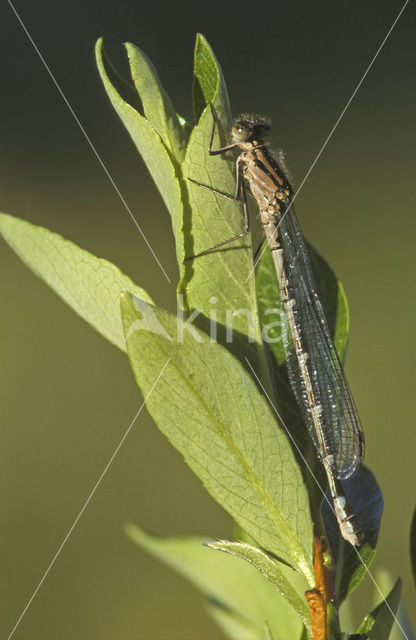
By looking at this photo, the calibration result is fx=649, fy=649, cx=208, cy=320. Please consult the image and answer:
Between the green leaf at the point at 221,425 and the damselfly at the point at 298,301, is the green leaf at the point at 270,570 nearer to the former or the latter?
the green leaf at the point at 221,425

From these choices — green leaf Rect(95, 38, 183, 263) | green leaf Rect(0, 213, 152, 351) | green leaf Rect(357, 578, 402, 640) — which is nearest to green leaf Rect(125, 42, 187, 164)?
green leaf Rect(95, 38, 183, 263)

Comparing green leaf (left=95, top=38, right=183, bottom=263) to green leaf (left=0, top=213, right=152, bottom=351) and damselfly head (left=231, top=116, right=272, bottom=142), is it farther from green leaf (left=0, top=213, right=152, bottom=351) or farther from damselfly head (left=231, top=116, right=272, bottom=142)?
damselfly head (left=231, top=116, right=272, bottom=142)

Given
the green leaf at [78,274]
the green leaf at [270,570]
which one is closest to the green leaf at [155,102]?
the green leaf at [78,274]

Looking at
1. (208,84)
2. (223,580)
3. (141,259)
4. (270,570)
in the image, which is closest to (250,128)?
(208,84)

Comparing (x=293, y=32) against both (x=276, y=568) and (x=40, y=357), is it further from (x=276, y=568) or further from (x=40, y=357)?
(x=276, y=568)

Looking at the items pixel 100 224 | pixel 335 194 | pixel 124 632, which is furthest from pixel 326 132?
pixel 124 632

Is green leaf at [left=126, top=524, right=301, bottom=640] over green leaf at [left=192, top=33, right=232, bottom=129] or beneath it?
beneath
